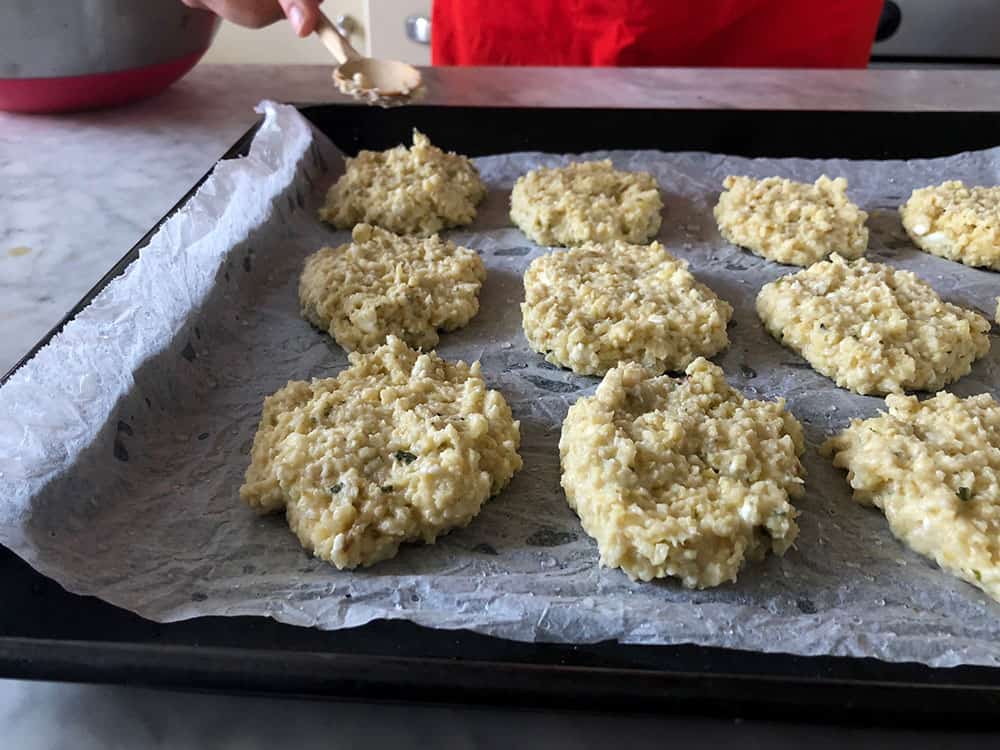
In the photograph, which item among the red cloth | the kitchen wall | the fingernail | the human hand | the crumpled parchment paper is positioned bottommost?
the kitchen wall

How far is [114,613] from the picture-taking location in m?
0.97

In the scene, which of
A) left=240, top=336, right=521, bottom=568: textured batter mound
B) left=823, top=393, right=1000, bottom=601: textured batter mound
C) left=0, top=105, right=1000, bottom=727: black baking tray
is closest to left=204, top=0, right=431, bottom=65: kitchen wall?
left=240, top=336, right=521, bottom=568: textured batter mound

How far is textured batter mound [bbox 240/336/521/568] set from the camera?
1.11 m

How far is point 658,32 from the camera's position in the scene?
2.29 meters

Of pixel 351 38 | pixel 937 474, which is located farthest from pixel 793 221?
A: pixel 351 38

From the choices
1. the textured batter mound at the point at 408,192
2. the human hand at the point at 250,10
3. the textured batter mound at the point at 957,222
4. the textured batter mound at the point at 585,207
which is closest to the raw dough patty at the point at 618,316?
the textured batter mound at the point at 585,207

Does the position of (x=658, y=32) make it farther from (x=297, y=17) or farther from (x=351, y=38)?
(x=351, y=38)

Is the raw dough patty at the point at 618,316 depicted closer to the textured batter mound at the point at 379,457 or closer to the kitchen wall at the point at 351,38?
the textured batter mound at the point at 379,457

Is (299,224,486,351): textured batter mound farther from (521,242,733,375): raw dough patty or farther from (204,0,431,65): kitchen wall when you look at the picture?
(204,0,431,65): kitchen wall

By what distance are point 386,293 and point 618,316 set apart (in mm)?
392

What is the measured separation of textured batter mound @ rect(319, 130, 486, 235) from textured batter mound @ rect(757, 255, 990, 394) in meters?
0.62

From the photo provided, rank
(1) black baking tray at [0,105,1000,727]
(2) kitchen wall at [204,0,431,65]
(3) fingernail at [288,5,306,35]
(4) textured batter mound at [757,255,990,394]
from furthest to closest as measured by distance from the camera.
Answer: (2) kitchen wall at [204,0,431,65] < (3) fingernail at [288,5,306,35] < (4) textured batter mound at [757,255,990,394] < (1) black baking tray at [0,105,1000,727]

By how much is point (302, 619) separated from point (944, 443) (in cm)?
87

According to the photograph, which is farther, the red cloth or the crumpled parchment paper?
the red cloth
